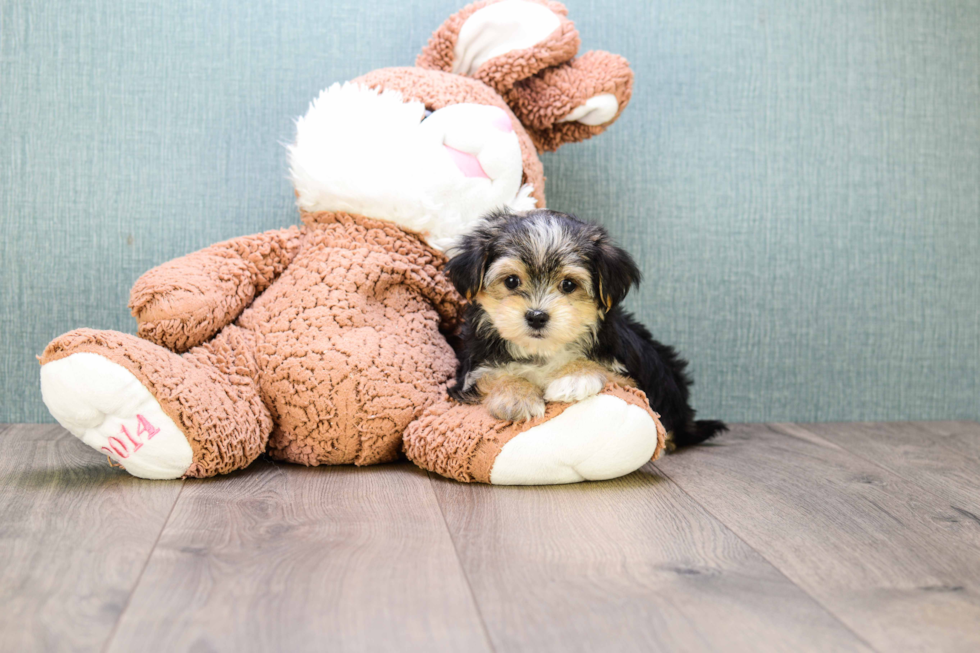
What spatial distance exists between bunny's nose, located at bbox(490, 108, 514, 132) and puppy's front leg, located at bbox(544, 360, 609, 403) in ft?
2.22

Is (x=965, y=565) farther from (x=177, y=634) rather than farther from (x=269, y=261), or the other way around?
(x=269, y=261)

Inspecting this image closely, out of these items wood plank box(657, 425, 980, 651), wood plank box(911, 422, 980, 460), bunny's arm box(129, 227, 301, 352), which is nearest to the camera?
wood plank box(657, 425, 980, 651)

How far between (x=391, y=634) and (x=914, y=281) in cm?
247

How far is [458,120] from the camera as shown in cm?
211

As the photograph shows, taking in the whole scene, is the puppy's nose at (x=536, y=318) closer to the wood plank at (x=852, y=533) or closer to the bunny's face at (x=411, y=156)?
the bunny's face at (x=411, y=156)

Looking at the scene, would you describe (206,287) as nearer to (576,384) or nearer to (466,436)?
(466,436)

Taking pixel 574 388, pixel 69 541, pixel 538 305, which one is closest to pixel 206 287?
pixel 69 541

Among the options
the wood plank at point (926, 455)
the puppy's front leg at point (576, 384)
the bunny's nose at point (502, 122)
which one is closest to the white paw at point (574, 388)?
the puppy's front leg at point (576, 384)

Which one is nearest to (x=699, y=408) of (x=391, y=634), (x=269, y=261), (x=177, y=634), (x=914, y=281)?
(x=914, y=281)

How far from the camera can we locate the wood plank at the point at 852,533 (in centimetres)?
125

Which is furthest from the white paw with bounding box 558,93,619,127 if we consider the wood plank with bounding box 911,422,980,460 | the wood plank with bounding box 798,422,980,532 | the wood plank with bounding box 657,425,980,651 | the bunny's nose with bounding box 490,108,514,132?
the wood plank with bounding box 911,422,980,460

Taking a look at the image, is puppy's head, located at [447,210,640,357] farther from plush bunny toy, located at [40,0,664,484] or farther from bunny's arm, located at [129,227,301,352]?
bunny's arm, located at [129,227,301,352]

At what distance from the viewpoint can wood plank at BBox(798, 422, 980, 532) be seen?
6.31 ft

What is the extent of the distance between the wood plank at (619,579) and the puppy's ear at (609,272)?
0.47 meters
